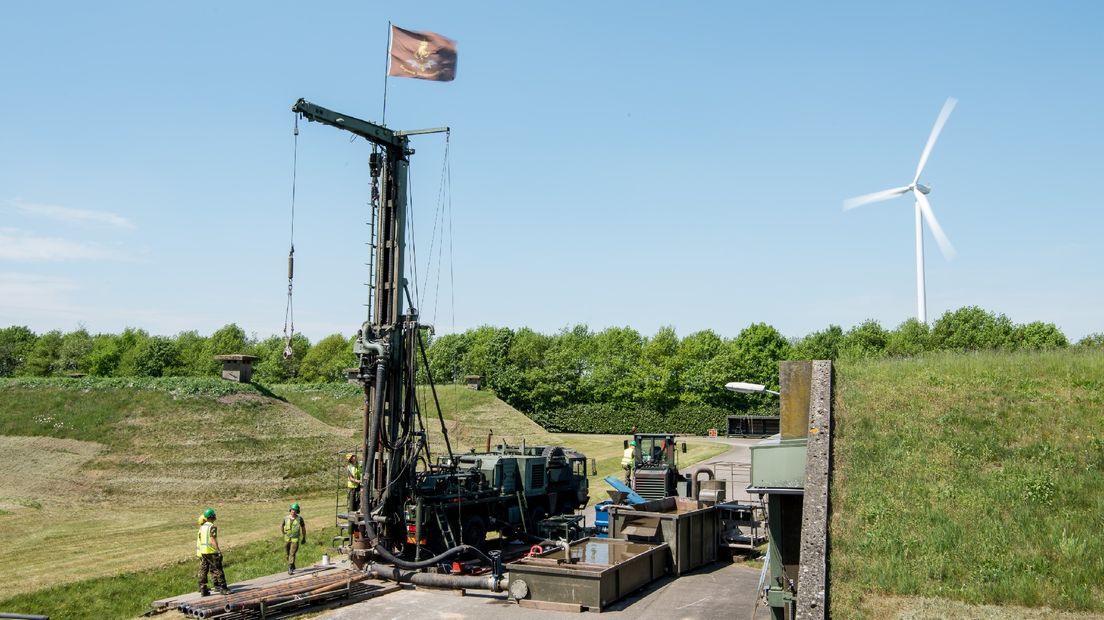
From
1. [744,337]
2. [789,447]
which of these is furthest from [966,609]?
[744,337]

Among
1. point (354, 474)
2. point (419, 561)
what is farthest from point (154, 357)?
point (419, 561)

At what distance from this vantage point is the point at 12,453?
34.7 meters

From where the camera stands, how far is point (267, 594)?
1573 centimetres

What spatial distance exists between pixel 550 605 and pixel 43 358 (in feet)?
351

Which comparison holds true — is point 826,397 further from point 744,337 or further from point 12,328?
point 12,328

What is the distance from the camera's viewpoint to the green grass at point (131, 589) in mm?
16406

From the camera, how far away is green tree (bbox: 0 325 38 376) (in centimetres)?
10344

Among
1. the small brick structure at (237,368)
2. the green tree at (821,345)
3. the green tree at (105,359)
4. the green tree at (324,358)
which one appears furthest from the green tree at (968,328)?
the green tree at (105,359)

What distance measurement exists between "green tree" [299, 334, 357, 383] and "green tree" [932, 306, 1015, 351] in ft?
234

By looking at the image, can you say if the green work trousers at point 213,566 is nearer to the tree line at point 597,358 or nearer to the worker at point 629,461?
the worker at point 629,461

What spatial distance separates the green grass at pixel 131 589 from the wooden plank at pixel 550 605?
693 centimetres

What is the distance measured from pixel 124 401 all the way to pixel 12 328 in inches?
3320

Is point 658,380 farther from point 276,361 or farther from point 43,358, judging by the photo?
point 43,358

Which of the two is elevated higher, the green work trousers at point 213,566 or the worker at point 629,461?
the worker at point 629,461
